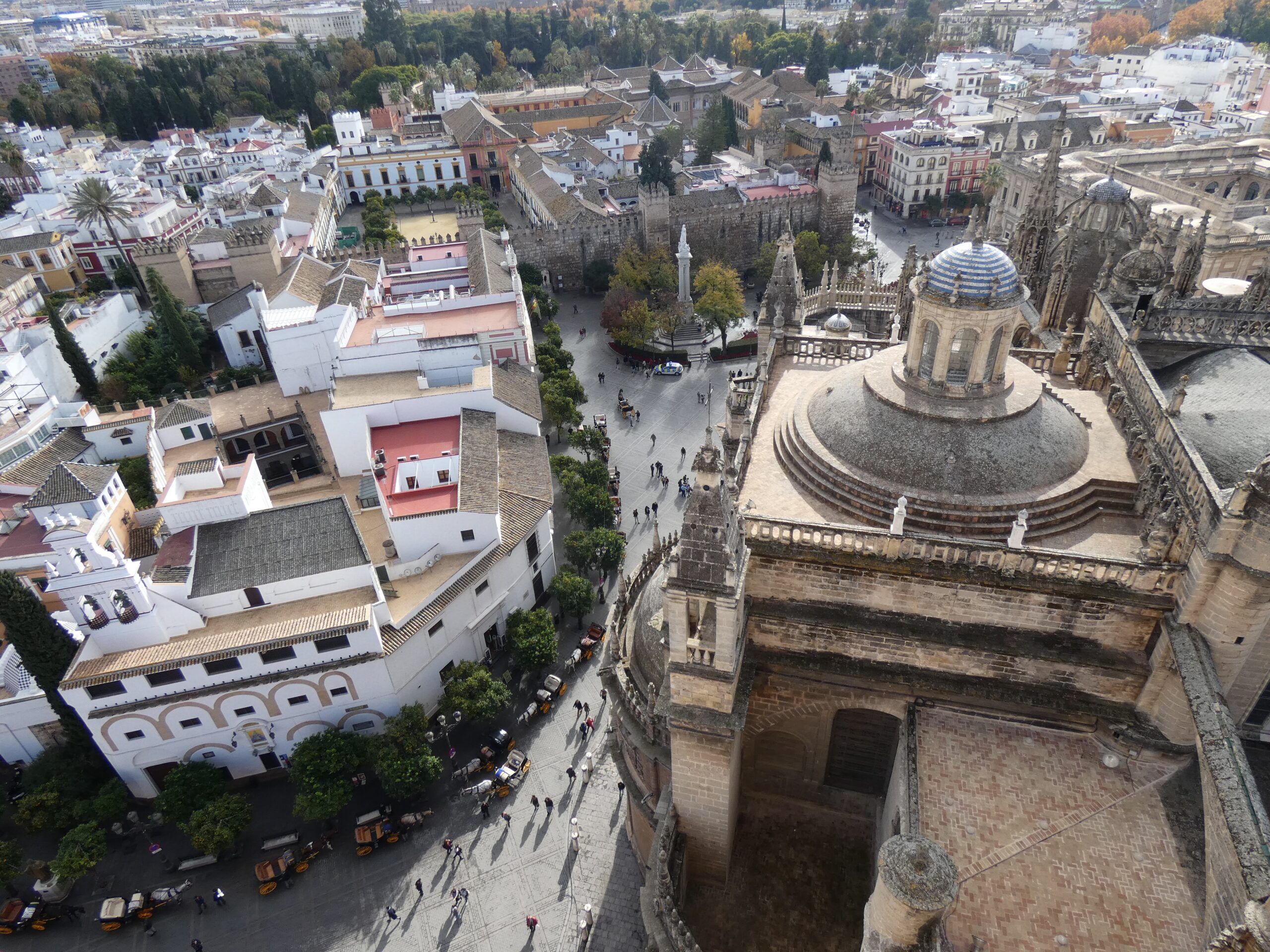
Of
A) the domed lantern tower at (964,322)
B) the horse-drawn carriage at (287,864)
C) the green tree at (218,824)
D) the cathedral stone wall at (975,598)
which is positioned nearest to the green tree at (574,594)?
the horse-drawn carriage at (287,864)

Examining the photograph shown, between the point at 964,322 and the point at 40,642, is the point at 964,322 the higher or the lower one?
the higher one

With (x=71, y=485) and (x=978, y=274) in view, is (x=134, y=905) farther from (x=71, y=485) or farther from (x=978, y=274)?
(x=978, y=274)

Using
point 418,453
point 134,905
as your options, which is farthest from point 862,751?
point 418,453

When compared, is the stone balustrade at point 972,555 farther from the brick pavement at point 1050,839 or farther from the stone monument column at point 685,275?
the stone monument column at point 685,275

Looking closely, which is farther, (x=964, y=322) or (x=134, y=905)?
(x=134, y=905)

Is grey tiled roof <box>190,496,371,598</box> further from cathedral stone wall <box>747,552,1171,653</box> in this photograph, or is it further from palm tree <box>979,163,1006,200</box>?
palm tree <box>979,163,1006,200</box>

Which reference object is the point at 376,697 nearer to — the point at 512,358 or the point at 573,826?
the point at 573,826

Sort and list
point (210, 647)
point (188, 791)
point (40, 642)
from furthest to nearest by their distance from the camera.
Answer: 1. point (210, 647)
2. point (188, 791)
3. point (40, 642)

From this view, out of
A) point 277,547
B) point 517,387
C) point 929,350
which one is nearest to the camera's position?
point 929,350
